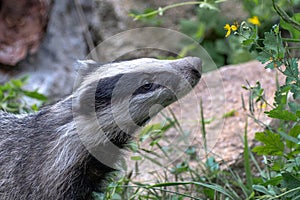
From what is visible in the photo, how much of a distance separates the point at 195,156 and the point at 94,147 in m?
1.23

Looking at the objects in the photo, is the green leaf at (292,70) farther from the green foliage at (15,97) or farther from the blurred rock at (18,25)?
the blurred rock at (18,25)

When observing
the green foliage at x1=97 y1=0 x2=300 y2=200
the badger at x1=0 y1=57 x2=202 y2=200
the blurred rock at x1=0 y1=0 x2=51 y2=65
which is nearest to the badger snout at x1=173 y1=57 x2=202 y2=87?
the badger at x1=0 y1=57 x2=202 y2=200

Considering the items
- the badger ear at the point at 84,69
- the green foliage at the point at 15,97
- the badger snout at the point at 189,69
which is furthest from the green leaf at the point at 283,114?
the green foliage at the point at 15,97

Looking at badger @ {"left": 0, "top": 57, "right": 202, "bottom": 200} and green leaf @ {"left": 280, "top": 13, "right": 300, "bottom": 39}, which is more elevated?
green leaf @ {"left": 280, "top": 13, "right": 300, "bottom": 39}

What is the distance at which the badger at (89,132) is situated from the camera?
11.6ft

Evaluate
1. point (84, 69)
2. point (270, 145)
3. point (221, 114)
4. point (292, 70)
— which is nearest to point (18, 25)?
point (221, 114)

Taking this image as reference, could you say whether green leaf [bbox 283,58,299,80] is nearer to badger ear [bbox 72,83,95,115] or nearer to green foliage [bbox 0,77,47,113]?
badger ear [bbox 72,83,95,115]

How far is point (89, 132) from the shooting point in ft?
11.7

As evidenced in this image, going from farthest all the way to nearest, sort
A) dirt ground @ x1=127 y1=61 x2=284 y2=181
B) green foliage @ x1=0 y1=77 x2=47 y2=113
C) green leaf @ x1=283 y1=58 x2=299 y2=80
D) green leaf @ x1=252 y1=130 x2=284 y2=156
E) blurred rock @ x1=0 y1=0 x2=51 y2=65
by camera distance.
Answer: blurred rock @ x1=0 y1=0 x2=51 y2=65 → green foliage @ x1=0 y1=77 x2=47 y2=113 → dirt ground @ x1=127 y1=61 x2=284 y2=181 → green leaf @ x1=252 y1=130 x2=284 y2=156 → green leaf @ x1=283 y1=58 x2=299 y2=80

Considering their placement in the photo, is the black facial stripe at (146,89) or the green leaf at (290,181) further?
the black facial stripe at (146,89)

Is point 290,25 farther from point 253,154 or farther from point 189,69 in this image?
point 253,154

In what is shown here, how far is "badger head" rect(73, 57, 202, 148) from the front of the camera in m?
3.56

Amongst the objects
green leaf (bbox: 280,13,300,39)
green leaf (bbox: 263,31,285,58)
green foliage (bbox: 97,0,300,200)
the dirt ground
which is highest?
green leaf (bbox: 263,31,285,58)

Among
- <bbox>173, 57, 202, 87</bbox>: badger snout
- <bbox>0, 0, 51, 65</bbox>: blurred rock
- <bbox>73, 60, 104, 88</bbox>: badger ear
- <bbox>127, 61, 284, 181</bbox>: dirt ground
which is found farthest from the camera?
<bbox>0, 0, 51, 65</bbox>: blurred rock
